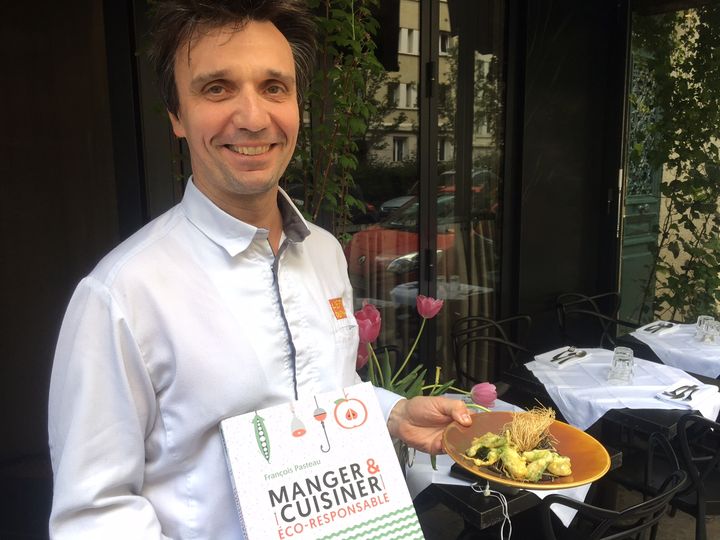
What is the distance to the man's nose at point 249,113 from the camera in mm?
1050

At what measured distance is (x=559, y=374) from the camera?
9.82 ft

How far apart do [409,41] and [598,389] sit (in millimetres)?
2292

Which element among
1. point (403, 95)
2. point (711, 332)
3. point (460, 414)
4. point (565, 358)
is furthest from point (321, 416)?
point (711, 332)

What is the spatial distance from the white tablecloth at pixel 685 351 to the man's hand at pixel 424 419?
2538 mm

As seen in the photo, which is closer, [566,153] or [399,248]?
[399,248]

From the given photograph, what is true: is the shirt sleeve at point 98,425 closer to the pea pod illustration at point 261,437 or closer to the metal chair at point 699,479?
the pea pod illustration at point 261,437

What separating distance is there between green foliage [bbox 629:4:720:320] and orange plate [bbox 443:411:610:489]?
151 inches

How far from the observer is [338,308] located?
131 cm

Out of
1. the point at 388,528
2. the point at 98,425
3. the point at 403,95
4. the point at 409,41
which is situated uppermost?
the point at 409,41

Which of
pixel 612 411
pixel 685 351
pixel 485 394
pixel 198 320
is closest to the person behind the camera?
Answer: pixel 198 320

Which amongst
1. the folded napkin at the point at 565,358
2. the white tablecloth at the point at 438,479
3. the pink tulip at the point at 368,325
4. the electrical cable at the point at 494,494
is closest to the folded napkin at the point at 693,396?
the folded napkin at the point at 565,358

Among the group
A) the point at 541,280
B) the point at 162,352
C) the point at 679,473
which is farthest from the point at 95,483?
the point at 541,280

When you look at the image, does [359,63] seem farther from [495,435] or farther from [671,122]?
[671,122]

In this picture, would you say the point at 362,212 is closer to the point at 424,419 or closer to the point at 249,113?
the point at 424,419
